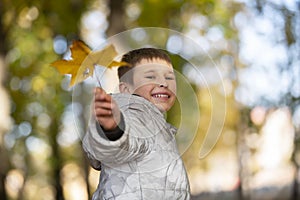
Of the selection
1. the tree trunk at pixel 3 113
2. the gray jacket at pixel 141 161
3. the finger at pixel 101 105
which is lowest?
the gray jacket at pixel 141 161

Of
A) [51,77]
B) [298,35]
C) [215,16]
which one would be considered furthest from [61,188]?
[298,35]

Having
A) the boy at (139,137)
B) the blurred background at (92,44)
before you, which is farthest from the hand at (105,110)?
the blurred background at (92,44)

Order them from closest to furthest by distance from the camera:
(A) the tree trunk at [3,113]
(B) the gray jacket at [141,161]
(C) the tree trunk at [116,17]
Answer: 1. (B) the gray jacket at [141,161]
2. (C) the tree trunk at [116,17]
3. (A) the tree trunk at [3,113]

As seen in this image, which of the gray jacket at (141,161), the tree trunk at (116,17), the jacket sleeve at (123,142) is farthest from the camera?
the tree trunk at (116,17)

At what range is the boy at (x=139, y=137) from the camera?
89.7 inches

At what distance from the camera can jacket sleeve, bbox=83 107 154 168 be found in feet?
7.47

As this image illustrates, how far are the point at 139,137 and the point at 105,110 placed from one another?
290 millimetres

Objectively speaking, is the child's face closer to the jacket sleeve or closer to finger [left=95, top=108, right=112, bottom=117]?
the jacket sleeve

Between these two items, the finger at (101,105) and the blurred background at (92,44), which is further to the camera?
the blurred background at (92,44)

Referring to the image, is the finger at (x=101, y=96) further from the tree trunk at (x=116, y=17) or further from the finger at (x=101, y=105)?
the tree trunk at (x=116, y=17)

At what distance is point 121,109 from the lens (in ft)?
7.97

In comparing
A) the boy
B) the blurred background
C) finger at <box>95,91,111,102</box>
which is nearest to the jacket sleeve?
the boy

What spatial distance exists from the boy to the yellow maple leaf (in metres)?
0.14

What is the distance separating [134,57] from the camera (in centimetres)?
267
